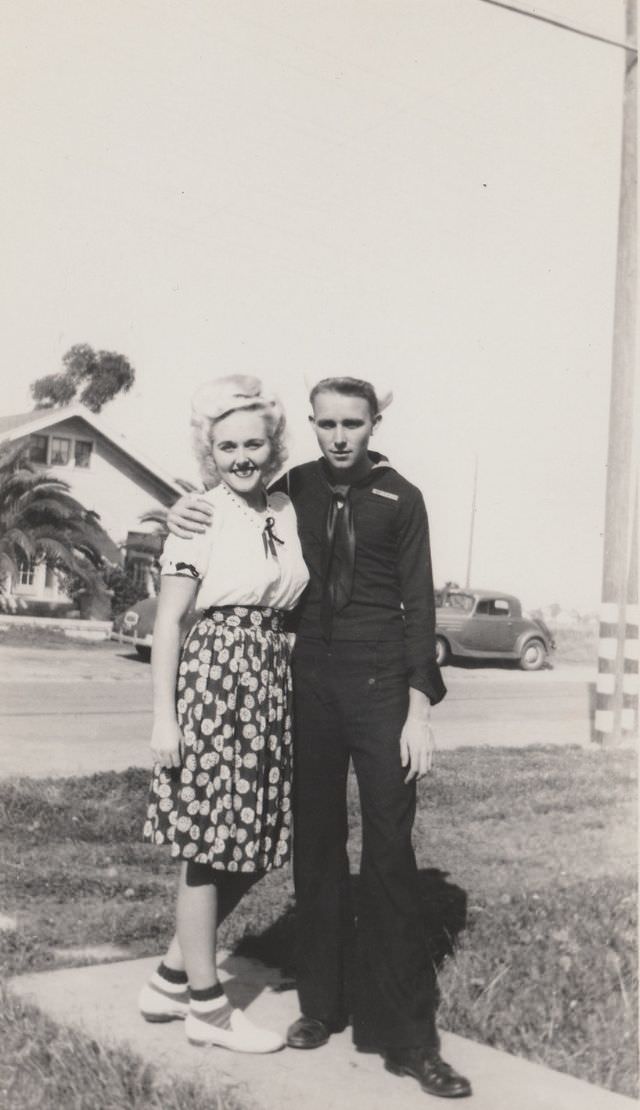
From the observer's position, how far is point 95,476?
2772cm

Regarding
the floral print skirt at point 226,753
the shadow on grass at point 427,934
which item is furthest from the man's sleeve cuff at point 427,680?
the shadow on grass at point 427,934

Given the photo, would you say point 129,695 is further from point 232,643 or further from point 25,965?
point 232,643

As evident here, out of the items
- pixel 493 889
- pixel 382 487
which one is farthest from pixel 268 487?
pixel 493 889

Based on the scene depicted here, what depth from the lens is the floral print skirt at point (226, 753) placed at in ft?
10.1

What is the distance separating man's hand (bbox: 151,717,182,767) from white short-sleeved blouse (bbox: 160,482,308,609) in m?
0.33

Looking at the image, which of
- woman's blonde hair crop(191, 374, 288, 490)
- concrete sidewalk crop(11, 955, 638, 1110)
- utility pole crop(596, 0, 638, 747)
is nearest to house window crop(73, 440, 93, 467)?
utility pole crop(596, 0, 638, 747)

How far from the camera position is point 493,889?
5.25 m

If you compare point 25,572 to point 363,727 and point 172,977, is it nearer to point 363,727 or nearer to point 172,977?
point 172,977

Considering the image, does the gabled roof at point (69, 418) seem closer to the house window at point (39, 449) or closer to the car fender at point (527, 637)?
the house window at point (39, 449)

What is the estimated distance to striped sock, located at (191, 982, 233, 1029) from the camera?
3174 mm

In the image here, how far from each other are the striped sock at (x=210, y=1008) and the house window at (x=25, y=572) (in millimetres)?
22072

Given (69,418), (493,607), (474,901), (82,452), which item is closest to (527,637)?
(493,607)

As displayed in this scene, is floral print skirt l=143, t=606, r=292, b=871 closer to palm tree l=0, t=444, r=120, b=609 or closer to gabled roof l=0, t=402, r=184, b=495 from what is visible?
palm tree l=0, t=444, r=120, b=609

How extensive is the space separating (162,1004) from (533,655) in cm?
1972
